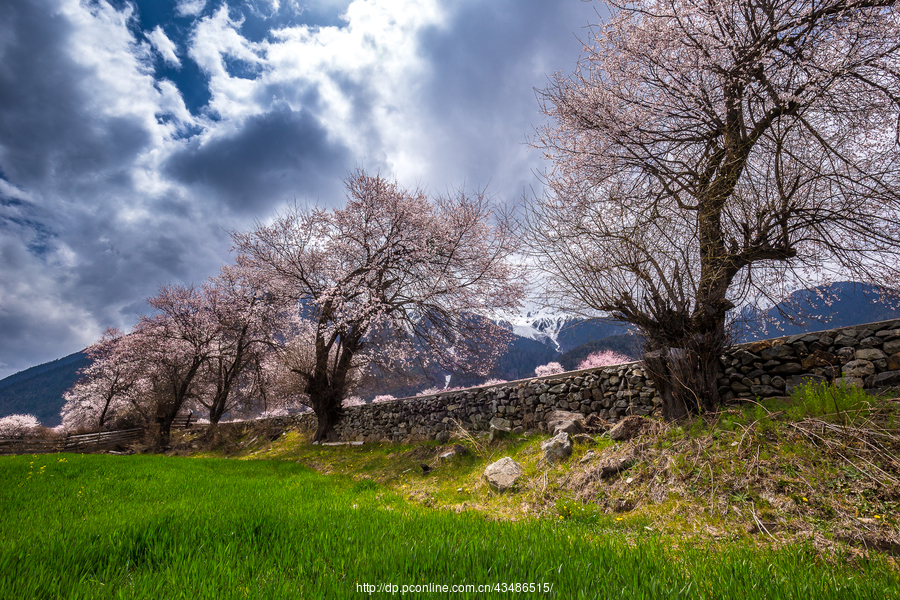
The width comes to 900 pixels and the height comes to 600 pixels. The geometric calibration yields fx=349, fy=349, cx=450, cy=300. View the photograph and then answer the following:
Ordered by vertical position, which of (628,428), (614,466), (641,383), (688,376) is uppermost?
(688,376)

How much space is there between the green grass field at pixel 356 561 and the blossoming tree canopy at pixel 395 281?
10.7m

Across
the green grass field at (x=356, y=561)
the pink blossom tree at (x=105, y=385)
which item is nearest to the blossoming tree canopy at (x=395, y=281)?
the green grass field at (x=356, y=561)

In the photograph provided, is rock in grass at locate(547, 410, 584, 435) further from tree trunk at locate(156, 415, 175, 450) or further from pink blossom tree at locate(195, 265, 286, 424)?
tree trunk at locate(156, 415, 175, 450)

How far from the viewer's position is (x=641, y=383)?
7531 mm

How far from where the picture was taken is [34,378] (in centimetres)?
17238

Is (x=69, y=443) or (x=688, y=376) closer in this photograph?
(x=688, y=376)

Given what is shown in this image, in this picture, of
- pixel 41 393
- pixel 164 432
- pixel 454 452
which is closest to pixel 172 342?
pixel 164 432

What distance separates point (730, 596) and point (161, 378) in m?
32.5

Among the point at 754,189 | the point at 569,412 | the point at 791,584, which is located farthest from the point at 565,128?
the point at 791,584

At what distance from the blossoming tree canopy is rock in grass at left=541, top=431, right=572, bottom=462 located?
7.67 m

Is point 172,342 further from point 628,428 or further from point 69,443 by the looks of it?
point 628,428

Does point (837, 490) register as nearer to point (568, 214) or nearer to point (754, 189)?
point (754, 189)

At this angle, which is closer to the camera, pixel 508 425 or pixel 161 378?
pixel 508 425

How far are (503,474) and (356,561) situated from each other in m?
4.85
